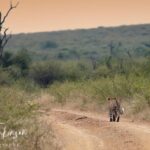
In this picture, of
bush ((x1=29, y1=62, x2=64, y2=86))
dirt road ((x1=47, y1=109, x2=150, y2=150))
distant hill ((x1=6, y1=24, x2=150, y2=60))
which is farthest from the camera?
distant hill ((x1=6, y1=24, x2=150, y2=60))

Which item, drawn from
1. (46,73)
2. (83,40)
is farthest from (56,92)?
(83,40)

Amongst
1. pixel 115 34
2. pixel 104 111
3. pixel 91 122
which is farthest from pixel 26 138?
pixel 115 34

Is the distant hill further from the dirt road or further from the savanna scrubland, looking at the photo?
the dirt road

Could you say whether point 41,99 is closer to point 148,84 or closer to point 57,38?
point 148,84

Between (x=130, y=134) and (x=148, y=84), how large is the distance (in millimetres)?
9442

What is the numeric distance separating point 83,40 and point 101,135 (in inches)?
5367

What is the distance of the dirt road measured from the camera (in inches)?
736

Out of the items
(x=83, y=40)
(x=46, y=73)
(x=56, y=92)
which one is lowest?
(x=46, y=73)

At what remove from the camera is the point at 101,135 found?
70.1ft

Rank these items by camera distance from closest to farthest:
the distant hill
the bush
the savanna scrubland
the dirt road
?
the savanna scrubland < the dirt road < the bush < the distant hill

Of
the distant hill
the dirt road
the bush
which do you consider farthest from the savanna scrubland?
the distant hill

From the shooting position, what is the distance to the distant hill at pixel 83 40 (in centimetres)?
13825

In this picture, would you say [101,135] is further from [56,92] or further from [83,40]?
[83,40]

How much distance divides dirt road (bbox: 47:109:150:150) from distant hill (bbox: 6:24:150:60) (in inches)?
4174
